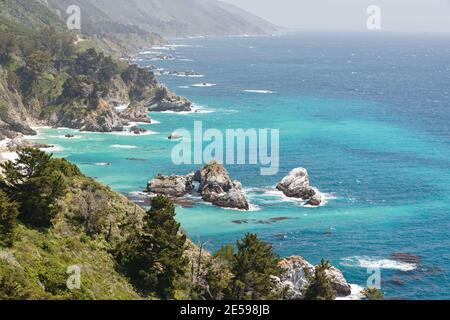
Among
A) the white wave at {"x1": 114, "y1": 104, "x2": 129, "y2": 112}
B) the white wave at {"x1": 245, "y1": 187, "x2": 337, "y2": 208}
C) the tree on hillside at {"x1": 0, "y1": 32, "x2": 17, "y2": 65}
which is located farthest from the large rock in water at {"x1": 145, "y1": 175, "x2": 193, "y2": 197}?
the tree on hillside at {"x1": 0, "y1": 32, "x2": 17, "y2": 65}

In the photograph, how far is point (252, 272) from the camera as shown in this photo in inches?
1658

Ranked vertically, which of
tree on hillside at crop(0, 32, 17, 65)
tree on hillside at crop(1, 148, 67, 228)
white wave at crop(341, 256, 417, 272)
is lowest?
white wave at crop(341, 256, 417, 272)

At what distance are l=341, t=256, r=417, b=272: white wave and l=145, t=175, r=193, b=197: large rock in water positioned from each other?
1327 inches

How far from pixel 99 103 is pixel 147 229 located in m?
110

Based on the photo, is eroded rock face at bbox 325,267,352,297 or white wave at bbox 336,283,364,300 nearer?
white wave at bbox 336,283,364,300

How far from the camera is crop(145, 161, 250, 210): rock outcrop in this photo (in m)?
89.1

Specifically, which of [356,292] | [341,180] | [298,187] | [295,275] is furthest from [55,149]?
[356,292]

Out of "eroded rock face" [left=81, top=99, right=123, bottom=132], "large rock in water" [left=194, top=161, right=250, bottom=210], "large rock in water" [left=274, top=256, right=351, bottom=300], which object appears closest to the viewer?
"large rock in water" [left=274, top=256, right=351, bottom=300]

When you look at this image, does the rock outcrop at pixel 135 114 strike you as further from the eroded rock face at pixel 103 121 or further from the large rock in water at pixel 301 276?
the large rock in water at pixel 301 276

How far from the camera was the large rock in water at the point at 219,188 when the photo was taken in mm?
88750

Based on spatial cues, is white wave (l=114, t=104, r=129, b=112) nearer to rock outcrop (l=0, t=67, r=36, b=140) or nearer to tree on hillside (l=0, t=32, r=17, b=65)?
rock outcrop (l=0, t=67, r=36, b=140)

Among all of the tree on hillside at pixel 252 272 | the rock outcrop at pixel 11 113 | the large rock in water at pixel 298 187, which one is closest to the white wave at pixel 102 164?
the rock outcrop at pixel 11 113

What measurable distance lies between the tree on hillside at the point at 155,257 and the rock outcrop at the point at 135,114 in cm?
11178

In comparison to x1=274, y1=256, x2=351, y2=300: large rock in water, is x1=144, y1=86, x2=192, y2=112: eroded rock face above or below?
above
